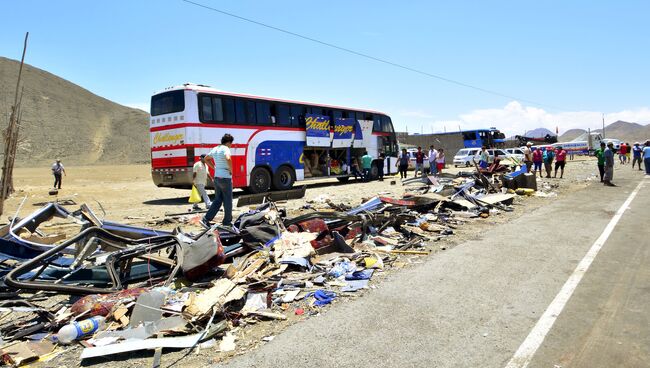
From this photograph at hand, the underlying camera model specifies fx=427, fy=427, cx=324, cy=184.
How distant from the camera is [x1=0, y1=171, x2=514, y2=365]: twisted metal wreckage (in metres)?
3.95

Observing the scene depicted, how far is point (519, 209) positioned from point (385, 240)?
580 cm

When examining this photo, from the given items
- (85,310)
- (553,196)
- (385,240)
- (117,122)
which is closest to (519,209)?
(553,196)

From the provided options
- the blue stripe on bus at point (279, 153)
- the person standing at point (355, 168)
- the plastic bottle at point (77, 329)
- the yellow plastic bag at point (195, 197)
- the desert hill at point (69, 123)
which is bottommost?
the plastic bottle at point (77, 329)

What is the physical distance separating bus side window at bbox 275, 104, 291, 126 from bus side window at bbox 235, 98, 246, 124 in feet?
6.43

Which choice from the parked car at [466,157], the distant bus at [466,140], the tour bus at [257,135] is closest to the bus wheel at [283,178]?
the tour bus at [257,135]

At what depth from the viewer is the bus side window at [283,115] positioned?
17.8 meters

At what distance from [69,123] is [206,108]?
74263 millimetres

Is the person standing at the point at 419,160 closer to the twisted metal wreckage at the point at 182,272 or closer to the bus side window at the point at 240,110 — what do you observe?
the bus side window at the point at 240,110

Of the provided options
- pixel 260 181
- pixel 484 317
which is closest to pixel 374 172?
pixel 260 181

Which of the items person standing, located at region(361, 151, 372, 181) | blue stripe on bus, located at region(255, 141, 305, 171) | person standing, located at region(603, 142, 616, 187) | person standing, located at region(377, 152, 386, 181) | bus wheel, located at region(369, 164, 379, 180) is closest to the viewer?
blue stripe on bus, located at region(255, 141, 305, 171)

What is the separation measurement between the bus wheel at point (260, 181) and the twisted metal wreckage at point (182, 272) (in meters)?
8.55

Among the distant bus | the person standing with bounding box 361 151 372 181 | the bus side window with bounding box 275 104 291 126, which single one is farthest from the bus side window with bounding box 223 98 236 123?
the distant bus

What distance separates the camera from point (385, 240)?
7.25 m

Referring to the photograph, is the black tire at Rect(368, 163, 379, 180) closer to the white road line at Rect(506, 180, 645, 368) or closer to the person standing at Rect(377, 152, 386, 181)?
the person standing at Rect(377, 152, 386, 181)
